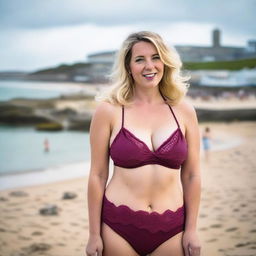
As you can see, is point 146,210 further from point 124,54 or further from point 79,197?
point 79,197

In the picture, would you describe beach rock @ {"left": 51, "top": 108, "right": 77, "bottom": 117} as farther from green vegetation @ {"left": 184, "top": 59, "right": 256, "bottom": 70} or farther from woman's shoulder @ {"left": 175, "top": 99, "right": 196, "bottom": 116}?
woman's shoulder @ {"left": 175, "top": 99, "right": 196, "bottom": 116}

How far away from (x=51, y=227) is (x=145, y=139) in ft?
12.7

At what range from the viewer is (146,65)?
1.84 m

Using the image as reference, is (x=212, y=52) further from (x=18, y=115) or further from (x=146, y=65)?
(x=146, y=65)

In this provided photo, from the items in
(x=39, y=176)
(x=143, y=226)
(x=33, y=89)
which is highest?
(x=143, y=226)

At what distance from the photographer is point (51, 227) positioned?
524 centimetres

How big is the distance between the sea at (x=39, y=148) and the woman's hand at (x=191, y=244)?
7.63m

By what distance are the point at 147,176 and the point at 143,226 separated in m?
0.24

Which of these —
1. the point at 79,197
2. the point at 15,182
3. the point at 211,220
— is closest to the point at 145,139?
the point at 211,220

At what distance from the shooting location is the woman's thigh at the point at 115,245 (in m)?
1.81

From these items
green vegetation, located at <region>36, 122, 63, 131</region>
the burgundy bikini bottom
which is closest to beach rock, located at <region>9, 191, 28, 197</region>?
the burgundy bikini bottom

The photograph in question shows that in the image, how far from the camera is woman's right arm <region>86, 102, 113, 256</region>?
1.85m

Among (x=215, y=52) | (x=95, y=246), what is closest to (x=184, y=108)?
(x=95, y=246)

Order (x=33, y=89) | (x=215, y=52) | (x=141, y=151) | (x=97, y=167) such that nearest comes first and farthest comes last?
(x=141, y=151) → (x=97, y=167) → (x=215, y=52) → (x=33, y=89)
